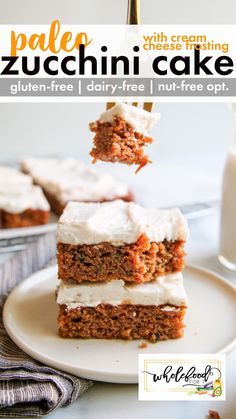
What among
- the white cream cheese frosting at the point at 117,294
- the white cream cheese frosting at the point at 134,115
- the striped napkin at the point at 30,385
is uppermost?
the white cream cheese frosting at the point at 134,115

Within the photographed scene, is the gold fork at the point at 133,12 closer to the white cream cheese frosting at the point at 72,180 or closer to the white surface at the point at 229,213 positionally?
the white surface at the point at 229,213

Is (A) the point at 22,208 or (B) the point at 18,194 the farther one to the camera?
(B) the point at 18,194

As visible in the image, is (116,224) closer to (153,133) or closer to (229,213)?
(229,213)

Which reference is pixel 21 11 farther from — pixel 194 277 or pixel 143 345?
pixel 143 345

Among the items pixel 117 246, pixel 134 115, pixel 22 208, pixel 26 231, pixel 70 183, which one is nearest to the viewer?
pixel 134 115

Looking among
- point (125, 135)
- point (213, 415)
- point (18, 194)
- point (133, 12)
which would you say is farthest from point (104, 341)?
point (18, 194)

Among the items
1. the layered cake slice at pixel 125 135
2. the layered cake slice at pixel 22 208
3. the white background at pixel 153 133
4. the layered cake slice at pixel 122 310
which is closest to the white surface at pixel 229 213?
the white background at pixel 153 133

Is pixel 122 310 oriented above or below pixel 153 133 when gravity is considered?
below
